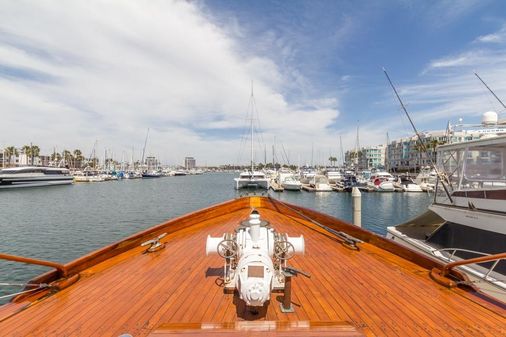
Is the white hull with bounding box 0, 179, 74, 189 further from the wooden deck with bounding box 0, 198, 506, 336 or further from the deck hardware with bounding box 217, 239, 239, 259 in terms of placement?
the deck hardware with bounding box 217, 239, 239, 259

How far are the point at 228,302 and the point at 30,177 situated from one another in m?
69.7

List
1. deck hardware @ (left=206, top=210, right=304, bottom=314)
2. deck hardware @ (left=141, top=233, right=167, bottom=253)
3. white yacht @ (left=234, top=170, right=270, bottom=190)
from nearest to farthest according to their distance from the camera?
1. deck hardware @ (left=206, top=210, right=304, bottom=314)
2. deck hardware @ (left=141, top=233, right=167, bottom=253)
3. white yacht @ (left=234, top=170, right=270, bottom=190)

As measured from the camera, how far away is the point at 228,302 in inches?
147

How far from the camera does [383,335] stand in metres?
3.03

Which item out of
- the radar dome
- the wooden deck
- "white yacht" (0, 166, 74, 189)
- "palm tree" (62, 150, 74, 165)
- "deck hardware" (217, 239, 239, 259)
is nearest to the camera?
the wooden deck

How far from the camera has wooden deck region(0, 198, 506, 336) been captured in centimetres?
313

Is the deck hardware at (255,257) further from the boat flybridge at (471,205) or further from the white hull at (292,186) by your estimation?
the white hull at (292,186)

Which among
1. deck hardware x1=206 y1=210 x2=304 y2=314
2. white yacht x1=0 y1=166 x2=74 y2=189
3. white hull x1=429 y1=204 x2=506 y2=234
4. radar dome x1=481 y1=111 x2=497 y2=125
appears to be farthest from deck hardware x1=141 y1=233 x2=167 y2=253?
white yacht x1=0 y1=166 x2=74 y2=189

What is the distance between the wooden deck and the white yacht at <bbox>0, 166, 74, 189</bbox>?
6561 centimetres

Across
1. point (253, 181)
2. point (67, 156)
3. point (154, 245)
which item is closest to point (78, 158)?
point (67, 156)

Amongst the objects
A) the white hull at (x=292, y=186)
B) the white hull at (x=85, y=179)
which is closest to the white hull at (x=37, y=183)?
the white hull at (x=85, y=179)

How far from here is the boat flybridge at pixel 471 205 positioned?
745 centimetres

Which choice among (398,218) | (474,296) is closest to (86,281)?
(474,296)

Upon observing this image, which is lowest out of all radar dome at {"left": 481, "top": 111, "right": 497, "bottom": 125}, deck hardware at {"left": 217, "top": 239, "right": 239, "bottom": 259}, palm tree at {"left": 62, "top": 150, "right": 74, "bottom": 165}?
deck hardware at {"left": 217, "top": 239, "right": 239, "bottom": 259}
